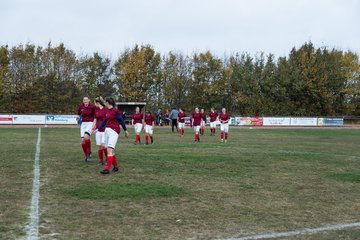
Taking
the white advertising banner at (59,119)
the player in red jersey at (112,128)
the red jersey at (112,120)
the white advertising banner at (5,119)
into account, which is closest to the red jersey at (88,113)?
the player in red jersey at (112,128)

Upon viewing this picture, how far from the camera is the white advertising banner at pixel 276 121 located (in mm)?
53875

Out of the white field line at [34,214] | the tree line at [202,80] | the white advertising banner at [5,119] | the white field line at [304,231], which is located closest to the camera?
the white field line at [34,214]

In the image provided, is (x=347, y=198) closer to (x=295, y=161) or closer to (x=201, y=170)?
(x=201, y=170)

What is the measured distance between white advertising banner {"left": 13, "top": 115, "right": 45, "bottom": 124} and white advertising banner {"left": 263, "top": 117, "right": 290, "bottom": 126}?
90.9 ft

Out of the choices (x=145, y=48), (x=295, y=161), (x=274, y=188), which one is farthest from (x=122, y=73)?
(x=274, y=188)

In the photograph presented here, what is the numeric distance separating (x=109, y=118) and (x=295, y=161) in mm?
6563

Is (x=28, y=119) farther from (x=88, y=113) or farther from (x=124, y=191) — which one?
(x=124, y=191)

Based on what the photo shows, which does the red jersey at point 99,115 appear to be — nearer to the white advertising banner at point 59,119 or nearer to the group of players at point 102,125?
the group of players at point 102,125

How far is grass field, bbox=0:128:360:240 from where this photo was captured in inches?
226

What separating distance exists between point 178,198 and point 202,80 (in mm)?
56879

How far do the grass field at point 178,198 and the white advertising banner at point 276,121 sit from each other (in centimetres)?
4132

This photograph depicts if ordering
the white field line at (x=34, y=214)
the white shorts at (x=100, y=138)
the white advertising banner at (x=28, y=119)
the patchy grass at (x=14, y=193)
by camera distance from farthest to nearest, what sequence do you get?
the white advertising banner at (x=28, y=119) < the white shorts at (x=100, y=138) < the patchy grass at (x=14, y=193) < the white field line at (x=34, y=214)

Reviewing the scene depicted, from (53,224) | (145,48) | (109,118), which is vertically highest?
(145,48)

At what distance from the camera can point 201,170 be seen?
1125 cm
